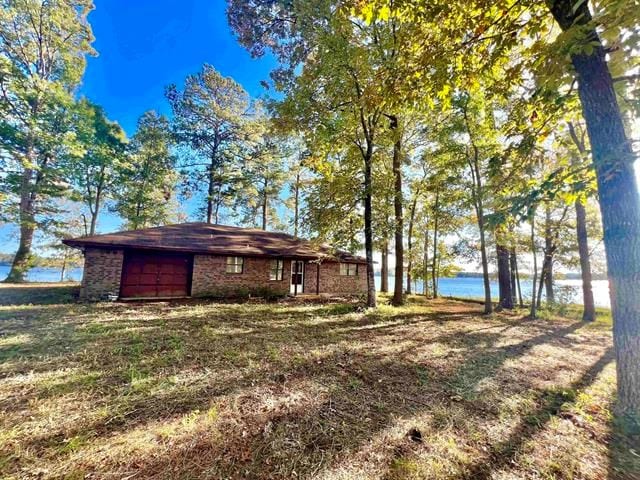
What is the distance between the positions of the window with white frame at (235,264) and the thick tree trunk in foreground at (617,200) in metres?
12.9

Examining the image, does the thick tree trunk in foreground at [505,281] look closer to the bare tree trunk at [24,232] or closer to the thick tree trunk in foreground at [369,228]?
the thick tree trunk in foreground at [369,228]

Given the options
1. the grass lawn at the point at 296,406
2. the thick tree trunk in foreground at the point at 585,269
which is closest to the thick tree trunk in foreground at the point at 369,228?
the grass lawn at the point at 296,406

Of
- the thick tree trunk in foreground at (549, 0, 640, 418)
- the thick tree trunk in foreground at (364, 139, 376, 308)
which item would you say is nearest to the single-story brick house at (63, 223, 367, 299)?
the thick tree trunk in foreground at (364, 139, 376, 308)

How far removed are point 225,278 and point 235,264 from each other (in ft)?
2.78

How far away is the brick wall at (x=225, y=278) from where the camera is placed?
1241cm

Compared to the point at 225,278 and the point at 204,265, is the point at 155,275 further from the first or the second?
the point at 225,278

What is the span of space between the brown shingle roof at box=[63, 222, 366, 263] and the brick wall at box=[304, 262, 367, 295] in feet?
2.91

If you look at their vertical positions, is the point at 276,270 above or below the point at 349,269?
below

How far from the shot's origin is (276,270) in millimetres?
14617

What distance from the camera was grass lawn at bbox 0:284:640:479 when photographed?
2.41 metres

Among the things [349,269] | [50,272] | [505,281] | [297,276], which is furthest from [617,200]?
[50,272]

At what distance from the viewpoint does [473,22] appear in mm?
3916

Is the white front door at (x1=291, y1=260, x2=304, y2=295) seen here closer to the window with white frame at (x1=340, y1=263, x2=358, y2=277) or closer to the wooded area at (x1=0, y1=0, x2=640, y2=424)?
the window with white frame at (x1=340, y1=263, x2=358, y2=277)

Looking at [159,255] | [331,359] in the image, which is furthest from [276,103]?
[331,359]
